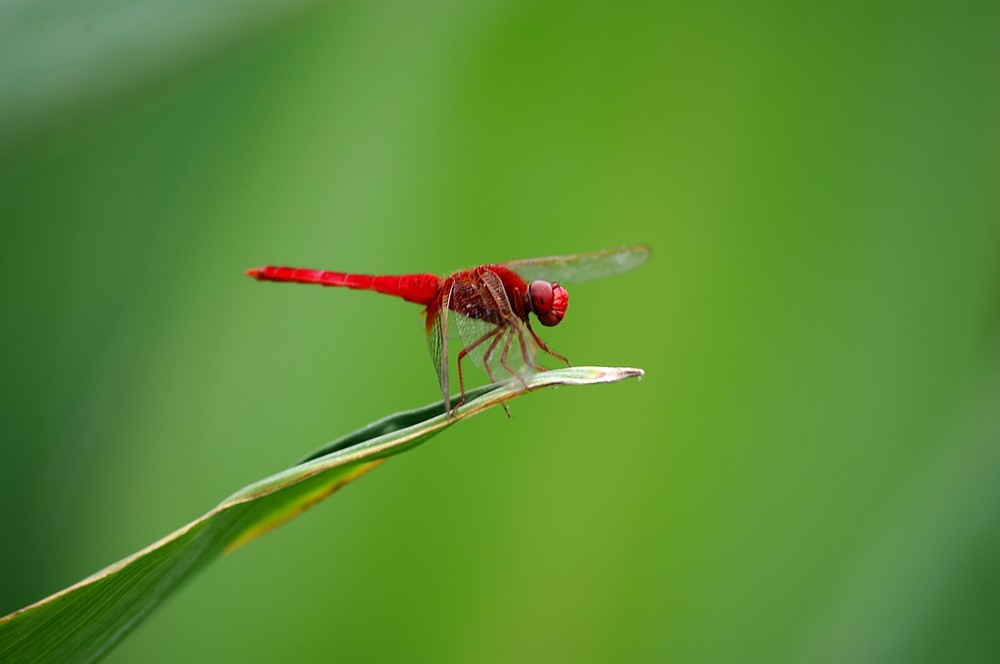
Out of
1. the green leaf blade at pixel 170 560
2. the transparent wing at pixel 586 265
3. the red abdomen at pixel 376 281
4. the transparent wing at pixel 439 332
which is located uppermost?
the red abdomen at pixel 376 281

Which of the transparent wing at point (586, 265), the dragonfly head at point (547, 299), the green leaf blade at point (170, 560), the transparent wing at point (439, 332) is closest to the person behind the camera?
the green leaf blade at point (170, 560)

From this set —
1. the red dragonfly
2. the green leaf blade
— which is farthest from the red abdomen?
the green leaf blade

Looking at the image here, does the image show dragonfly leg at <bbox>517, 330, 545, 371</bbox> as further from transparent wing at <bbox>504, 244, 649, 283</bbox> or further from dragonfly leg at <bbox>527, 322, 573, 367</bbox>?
transparent wing at <bbox>504, 244, 649, 283</bbox>

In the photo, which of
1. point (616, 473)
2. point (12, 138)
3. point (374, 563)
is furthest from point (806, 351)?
point (12, 138)

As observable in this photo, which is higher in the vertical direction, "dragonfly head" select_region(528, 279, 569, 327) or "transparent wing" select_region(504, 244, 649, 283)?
"transparent wing" select_region(504, 244, 649, 283)

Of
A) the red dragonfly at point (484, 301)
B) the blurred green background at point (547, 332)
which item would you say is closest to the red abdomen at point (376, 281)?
the red dragonfly at point (484, 301)

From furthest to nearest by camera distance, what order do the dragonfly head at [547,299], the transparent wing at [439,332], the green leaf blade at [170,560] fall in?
the dragonfly head at [547,299] → the transparent wing at [439,332] → the green leaf blade at [170,560]

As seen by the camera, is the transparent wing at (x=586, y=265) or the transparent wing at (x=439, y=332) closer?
the transparent wing at (x=439, y=332)

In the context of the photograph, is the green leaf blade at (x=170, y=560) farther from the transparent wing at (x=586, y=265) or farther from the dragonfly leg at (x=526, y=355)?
the transparent wing at (x=586, y=265)

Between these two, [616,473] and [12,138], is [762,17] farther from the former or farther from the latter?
[12,138]
